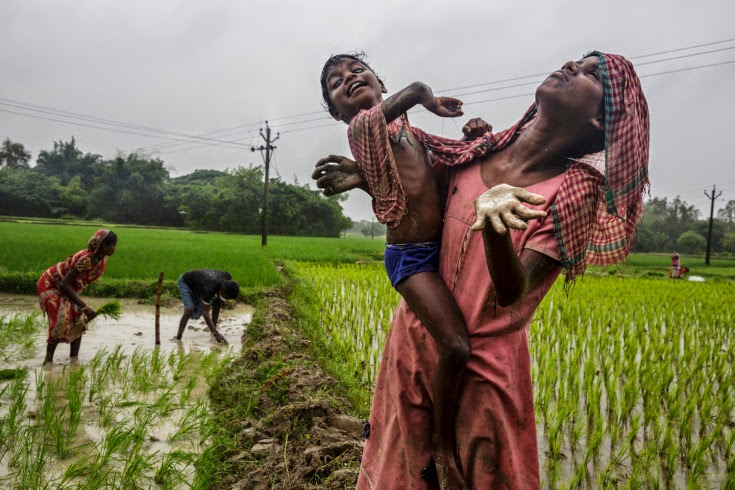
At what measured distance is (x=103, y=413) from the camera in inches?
129

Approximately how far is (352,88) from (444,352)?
2.38 feet

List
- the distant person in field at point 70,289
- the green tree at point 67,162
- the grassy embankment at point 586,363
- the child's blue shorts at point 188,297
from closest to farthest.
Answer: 1. the grassy embankment at point 586,363
2. the distant person in field at point 70,289
3. the child's blue shorts at point 188,297
4. the green tree at point 67,162

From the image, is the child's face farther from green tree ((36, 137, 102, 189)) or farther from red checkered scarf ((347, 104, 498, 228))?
green tree ((36, 137, 102, 189))

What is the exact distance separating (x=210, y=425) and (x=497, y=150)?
2993mm

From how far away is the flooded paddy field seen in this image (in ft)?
8.19

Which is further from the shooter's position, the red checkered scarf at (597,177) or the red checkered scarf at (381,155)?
the red checkered scarf at (381,155)

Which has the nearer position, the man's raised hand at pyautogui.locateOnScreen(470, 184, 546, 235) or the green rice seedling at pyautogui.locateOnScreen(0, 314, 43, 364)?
the man's raised hand at pyautogui.locateOnScreen(470, 184, 546, 235)

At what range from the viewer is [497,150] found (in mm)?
1078

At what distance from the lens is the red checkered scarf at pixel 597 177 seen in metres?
0.88

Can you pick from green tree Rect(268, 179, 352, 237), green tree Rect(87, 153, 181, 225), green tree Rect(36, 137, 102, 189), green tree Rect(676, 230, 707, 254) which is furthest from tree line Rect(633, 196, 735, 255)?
green tree Rect(36, 137, 102, 189)

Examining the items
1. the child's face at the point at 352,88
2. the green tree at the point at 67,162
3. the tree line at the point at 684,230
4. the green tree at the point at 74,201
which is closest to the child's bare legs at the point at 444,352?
the child's face at the point at 352,88

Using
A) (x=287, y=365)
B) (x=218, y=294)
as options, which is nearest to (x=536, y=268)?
(x=287, y=365)

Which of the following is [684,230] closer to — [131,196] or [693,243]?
[693,243]

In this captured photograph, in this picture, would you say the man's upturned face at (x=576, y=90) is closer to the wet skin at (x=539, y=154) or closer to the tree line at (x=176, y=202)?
the wet skin at (x=539, y=154)
